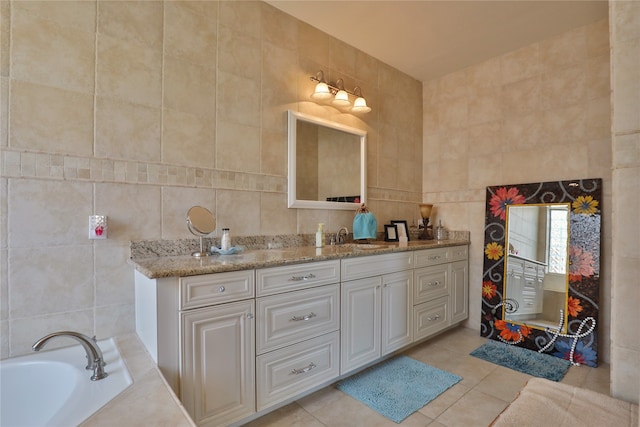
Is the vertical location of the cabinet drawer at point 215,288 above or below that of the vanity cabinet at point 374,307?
above

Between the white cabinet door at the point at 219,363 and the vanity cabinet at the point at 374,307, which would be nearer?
the white cabinet door at the point at 219,363

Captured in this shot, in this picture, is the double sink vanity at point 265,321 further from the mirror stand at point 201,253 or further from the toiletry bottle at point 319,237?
the toiletry bottle at point 319,237

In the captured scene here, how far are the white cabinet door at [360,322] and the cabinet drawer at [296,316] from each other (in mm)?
88

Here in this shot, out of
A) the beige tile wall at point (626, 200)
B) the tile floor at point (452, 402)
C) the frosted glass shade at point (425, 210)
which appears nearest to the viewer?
the beige tile wall at point (626, 200)

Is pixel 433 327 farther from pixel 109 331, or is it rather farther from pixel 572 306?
pixel 109 331

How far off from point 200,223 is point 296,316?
0.79 meters

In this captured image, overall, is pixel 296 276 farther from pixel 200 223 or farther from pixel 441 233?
pixel 441 233

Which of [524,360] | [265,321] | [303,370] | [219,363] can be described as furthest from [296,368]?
[524,360]

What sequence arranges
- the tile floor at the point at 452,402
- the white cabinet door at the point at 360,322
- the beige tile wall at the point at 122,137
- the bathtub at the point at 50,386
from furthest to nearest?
the white cabinet door at the point at 360,322 → the tile floor at the point at 452,402 → the beige tile wall at the point at 122,137 → the bathtub at the point at 50,386

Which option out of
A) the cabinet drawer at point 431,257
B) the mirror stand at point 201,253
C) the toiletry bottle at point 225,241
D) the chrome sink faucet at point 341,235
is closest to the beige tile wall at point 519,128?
the cabinet drawer at point 431,257

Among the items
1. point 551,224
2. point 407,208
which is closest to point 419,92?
point 407,208

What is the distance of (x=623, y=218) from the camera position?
1.11 meters

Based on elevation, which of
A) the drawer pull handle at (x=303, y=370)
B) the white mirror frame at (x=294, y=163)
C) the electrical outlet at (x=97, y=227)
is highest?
the white mirror frame at (x=294, y=163)

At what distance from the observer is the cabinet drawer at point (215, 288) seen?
4.68 ft
